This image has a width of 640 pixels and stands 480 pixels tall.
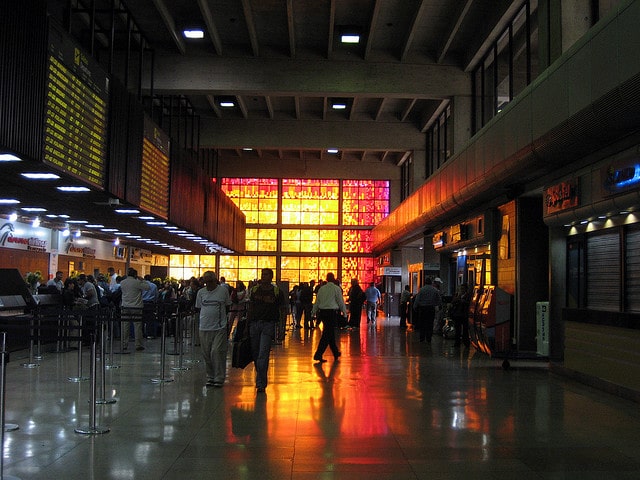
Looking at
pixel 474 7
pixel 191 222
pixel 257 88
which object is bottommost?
pixel 191 222

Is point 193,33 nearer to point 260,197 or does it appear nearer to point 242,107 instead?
point 242,107

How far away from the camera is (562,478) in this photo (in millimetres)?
5082

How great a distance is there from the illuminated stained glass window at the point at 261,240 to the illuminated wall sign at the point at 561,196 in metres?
31.2

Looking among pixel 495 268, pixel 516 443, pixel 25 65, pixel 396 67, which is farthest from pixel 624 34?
pixel 396 67

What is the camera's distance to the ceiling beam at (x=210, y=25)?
48.8 ft

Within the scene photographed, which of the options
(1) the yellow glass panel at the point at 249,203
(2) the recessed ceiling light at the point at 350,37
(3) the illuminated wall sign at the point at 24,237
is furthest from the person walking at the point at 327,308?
(1) the yellow glass panel at the point at 249,203

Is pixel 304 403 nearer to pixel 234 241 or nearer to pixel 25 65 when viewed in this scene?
pixel 25 65

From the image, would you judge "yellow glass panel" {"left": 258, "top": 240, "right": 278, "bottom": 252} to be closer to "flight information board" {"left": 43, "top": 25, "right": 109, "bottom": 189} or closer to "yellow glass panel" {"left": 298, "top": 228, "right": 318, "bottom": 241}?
"yellow glass panel" {"left": 298, "top": 228, "right": 318, "bottom": 241}

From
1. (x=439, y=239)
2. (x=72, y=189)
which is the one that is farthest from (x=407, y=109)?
(x=72, y=189)

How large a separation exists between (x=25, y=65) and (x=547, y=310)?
29.7 ft

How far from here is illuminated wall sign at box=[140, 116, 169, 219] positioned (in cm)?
1336

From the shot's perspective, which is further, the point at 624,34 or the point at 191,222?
the point at 191,222

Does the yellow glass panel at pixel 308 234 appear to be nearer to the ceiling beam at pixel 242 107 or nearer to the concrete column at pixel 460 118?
the ceiling beam at pixel 242 107

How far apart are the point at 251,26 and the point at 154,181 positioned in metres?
4.67
